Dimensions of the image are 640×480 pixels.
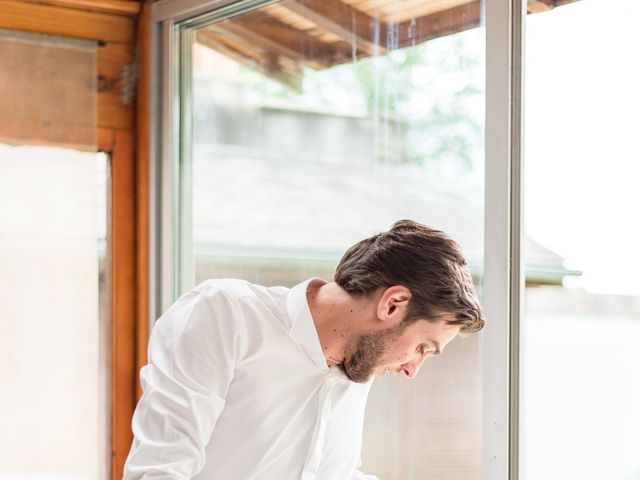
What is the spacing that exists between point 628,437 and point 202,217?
53.6 inches

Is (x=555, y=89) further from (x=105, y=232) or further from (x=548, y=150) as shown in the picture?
(x=105, y=232)

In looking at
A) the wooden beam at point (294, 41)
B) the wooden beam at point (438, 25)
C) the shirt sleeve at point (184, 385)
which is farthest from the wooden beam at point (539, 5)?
the shirt sleeve at point (184, 385)

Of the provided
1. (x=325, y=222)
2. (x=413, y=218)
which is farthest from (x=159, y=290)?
(x=413, y=218)

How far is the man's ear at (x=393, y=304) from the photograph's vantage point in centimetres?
162

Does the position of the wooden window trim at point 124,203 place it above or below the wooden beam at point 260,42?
below

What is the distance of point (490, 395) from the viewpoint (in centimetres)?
178

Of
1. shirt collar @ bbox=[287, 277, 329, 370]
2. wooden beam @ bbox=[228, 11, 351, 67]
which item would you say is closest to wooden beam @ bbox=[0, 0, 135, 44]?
wooden beam @ bbox=[228, 11, 351, 67]

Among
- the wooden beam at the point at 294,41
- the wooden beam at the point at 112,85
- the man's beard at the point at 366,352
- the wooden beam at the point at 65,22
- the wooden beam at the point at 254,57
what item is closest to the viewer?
the man's beard at the point at 366,352

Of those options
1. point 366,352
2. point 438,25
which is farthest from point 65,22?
point 366,352

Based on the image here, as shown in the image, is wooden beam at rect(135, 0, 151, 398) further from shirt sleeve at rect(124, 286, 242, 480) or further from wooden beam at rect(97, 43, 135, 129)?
shirt sleeve at rect(124, 286, 242, 480)

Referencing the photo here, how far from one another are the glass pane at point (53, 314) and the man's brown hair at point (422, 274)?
1105 mm

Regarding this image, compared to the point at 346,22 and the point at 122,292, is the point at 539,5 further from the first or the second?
the point at 122,292

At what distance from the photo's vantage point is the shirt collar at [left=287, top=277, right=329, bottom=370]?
5.71ft

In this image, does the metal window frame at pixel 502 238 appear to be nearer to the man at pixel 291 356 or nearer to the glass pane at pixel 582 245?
the glass pane at pixel 582 245
